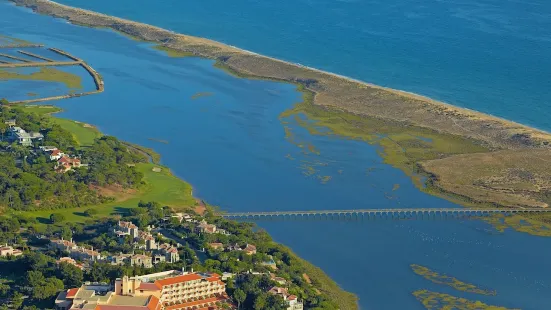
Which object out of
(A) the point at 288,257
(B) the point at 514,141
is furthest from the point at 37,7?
(A) the point at 288,257

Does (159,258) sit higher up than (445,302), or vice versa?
(445,302)

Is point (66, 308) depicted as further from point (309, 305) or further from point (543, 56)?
point (543, 56)

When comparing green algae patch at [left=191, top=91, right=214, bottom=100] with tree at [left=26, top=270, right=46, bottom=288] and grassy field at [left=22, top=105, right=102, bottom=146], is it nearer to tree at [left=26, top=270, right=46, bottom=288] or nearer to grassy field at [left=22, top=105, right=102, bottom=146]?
grassy field at [left=22, top=105, right=102, bottom=146]

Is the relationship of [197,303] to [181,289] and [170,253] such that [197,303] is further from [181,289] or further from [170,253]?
[170,253]

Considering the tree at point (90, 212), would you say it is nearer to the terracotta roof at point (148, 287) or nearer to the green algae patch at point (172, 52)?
the terracotta roof at point (148, 287)

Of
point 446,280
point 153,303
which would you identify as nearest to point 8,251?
point 153,303

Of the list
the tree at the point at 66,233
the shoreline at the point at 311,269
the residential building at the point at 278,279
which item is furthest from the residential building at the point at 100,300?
the shoreline at the point at 311,269
